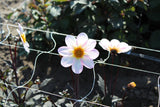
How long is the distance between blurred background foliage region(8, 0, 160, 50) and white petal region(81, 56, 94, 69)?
0.88 m

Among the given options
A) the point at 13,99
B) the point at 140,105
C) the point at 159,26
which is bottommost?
the point at 140,105

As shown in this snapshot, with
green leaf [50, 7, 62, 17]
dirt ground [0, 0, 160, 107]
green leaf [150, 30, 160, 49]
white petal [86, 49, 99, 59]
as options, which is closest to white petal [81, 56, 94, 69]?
white petal [86, 49, 99, 59]

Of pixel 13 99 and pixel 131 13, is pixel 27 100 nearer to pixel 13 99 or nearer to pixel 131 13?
pixel 13 99

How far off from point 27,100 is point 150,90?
1033 mm

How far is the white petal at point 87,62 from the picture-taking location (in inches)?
35.5

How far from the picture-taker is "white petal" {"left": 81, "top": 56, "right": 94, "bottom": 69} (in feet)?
2.96

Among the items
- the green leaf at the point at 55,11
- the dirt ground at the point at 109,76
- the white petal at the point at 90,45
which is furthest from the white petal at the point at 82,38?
the green leaf at the point at 55,11

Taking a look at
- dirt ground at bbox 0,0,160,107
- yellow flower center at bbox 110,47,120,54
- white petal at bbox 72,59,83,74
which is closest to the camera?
white petal at bbox 72,59,83,74

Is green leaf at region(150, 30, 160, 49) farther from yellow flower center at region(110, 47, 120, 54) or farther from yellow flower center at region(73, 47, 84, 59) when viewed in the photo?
yellow flower center at region(73, 47, 84, 59)

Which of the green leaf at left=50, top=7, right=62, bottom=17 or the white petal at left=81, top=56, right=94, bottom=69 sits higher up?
the green leaf at left=50, top=7, right=62, bottom=17

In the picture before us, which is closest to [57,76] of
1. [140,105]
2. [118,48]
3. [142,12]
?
[140,105]

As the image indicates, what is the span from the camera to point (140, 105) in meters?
1.69

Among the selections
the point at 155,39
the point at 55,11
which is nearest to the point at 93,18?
the point at 55,11

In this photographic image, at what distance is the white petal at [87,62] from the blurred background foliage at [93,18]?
0.88 m
